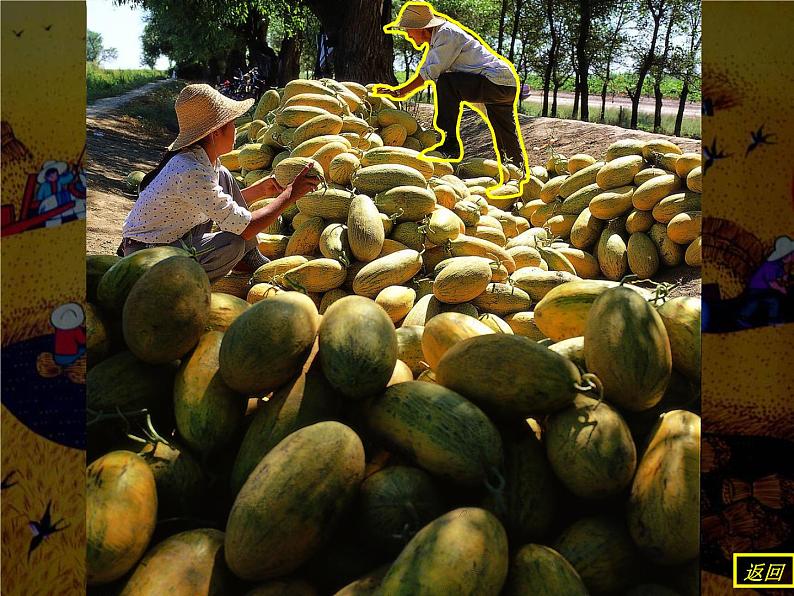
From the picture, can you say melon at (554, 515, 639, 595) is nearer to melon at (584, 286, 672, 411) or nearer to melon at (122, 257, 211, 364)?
melon at (584, 286, 672, 411)

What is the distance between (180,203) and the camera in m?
3.83

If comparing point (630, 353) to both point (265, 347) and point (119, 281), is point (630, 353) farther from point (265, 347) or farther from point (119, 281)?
point (119, 281)

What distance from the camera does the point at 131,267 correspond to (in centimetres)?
213

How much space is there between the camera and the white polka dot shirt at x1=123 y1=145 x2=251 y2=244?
3.75m

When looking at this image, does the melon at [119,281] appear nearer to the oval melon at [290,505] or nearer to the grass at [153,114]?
the oval melon at [290,505]

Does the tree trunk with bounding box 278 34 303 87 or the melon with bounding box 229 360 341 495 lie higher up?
the tree trunk with bounding box 278 34 303 87

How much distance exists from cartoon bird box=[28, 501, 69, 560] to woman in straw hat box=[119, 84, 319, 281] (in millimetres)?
2455

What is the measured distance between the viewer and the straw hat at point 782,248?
4.96 feet

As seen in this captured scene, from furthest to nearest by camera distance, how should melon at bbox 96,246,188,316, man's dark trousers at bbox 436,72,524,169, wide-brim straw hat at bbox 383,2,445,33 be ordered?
man's dark trousers at bbox 436,72,524,169
wide-brim straw hat at bbox 383,2,445,33
melon at bbox 96,246,188,316

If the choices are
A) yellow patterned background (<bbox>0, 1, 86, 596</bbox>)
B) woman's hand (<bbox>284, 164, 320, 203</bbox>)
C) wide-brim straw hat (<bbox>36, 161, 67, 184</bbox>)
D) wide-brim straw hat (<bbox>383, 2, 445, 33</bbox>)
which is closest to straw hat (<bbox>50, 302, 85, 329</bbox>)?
yellow patterned background (<bbox>0, 1, 86, 596</bbox>)

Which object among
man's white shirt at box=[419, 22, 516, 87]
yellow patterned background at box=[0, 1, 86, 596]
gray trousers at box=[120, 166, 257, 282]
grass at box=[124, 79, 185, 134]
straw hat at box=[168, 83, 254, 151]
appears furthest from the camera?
grass at box=[124, 79, 185, 134]

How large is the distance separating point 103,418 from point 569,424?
1229 millimetres

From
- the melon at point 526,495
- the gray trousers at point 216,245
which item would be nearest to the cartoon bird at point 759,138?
the melon at point 526,495

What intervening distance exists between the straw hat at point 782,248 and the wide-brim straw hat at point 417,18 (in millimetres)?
4581
